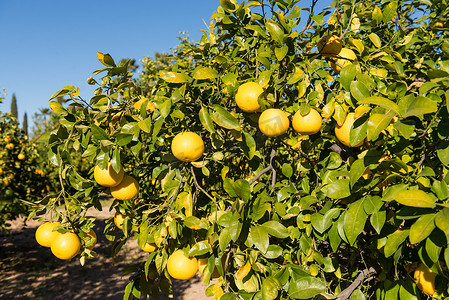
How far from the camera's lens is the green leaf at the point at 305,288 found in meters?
1.08

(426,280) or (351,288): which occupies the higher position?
(426,280)

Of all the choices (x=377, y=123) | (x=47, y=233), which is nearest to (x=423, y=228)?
(x=377, y=123)

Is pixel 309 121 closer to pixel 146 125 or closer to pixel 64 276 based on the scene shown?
pixel 146 125

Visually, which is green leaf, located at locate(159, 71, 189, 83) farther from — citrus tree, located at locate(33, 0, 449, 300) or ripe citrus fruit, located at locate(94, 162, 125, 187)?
ripe citrus fruit, located at locate(94, 162, 125, 187)

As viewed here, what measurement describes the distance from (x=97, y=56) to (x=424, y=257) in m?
1.43

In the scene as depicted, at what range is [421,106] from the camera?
81 cm

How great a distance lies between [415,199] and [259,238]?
0.55 m

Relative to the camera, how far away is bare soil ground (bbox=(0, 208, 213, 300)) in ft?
15.5

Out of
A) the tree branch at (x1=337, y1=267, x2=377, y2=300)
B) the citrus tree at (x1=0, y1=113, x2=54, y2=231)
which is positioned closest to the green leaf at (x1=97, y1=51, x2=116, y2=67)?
the tree branch at (x1=337, y1=267, x2=377, y2=300)

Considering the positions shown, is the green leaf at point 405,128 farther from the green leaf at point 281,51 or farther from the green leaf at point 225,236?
the green leaf at point 225,236

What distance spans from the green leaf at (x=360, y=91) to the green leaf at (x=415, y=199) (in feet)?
1.43

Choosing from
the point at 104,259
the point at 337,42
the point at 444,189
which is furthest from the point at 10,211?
the point at 444,189

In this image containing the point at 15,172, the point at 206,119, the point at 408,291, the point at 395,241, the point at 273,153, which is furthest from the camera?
the point at 15,172

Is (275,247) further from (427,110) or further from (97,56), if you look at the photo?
(97,56)
